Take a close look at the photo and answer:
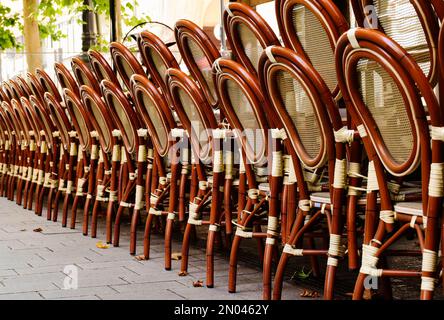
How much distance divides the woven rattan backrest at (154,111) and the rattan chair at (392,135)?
6.15ft

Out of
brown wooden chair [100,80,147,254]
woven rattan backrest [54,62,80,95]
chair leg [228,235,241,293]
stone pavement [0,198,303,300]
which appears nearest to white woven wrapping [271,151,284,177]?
chair leg [228,235,241,293]

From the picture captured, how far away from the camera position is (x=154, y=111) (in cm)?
487

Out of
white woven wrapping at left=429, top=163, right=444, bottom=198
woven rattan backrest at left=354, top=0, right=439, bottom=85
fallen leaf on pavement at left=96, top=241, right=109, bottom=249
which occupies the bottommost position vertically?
fallen leaf on pavement at left=96, top=241, right=109, bottom=249

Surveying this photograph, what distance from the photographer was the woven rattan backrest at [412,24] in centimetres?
280

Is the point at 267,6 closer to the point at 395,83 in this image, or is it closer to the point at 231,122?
the point at 231,122

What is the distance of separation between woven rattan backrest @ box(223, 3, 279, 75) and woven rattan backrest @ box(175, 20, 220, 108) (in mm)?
253

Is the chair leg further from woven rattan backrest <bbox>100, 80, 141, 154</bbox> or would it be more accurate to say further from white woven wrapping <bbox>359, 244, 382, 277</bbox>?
woven rattan backrest <bbox>100, 80, 141, 154</bbox>

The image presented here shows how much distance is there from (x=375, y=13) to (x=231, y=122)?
1.01m

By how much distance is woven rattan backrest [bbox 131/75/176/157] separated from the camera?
471 centimetres

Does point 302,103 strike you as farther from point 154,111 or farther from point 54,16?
point 54,16

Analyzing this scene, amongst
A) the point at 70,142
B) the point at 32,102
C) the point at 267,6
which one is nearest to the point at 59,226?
the point at 70,142

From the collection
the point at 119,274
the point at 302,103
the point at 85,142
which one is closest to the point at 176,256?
the point at 119,274

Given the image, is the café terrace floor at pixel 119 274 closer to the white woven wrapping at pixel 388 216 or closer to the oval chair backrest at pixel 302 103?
the oval chair backrest at pixel 302 103

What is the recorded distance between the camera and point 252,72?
13.7 feet
